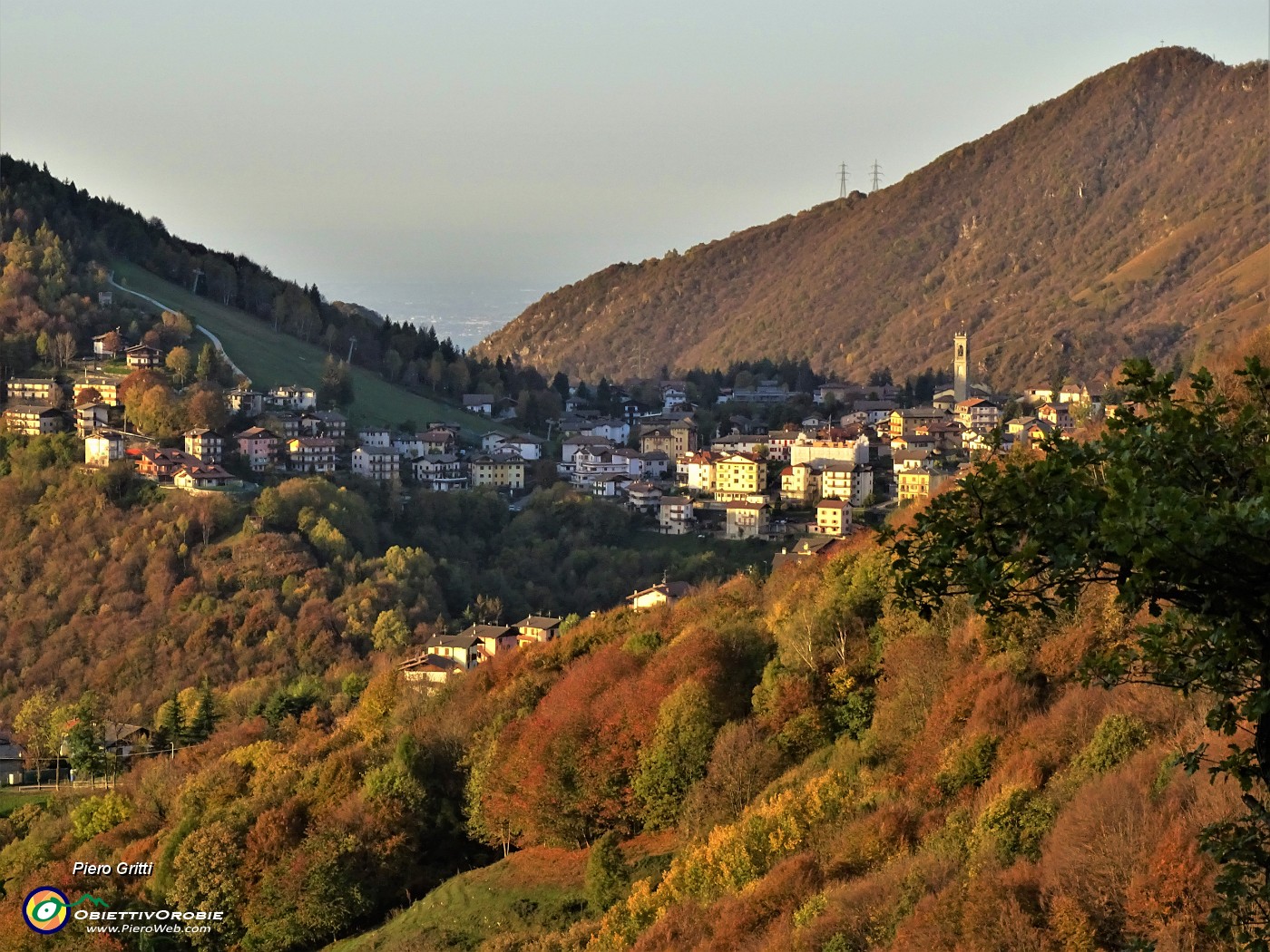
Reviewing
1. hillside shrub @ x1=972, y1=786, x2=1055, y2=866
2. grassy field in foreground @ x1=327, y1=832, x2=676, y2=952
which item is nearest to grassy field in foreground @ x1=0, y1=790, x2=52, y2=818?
grassy field in foreground @ x1=327, y1=832, x2=676, y2=952

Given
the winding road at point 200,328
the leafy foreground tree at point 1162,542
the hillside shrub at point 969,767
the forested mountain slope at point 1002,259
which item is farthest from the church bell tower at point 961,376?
the leafy foreground tree at point 1162,542

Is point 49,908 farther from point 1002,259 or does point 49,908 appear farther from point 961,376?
point 1002,259

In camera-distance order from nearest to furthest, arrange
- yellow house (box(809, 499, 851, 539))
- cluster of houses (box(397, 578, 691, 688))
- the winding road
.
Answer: cluster of houses (box(397, 578, 691, 688)) → yellow house (box(809, 499, 851, 539)) → the winding road

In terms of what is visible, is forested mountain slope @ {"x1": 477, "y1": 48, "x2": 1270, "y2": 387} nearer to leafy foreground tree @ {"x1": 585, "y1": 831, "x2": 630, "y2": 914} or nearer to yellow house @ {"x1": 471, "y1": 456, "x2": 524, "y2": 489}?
yellow house @ {"x1": 471, "y1": 456, "x2": 524, "y2": 489}

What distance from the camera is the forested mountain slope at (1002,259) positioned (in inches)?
5162

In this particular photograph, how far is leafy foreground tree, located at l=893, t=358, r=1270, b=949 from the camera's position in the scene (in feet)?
17.4

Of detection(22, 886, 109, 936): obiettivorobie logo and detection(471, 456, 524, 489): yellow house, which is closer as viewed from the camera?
detection(22, 886, 109, 936): obiettivorobie logo

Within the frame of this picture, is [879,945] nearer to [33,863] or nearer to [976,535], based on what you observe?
[976,535]

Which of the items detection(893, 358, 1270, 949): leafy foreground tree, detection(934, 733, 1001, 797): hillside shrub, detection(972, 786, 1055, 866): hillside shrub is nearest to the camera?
detection(893, 358, 1270, 949): leafy foreground tree

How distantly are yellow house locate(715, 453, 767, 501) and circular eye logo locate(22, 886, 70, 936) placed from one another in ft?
117

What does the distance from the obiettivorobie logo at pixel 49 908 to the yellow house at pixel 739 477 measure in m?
35.4

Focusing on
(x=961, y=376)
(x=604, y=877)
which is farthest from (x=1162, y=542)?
(x=961, y=376)

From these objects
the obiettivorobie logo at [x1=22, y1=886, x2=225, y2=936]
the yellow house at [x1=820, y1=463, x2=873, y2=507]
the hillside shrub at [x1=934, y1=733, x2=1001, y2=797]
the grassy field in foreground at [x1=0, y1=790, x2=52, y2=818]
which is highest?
the yellow house at [x1=820, y1=463, x2=873, y2=507]

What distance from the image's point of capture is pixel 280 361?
71438mm
